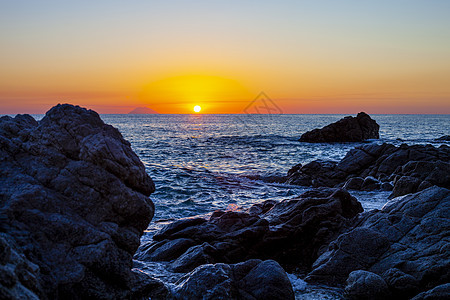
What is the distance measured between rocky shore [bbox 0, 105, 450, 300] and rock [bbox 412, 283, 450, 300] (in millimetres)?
29

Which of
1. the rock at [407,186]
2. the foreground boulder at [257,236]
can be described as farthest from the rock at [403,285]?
the rock at [407,186]

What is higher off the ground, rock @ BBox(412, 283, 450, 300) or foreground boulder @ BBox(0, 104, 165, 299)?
foreground boulder @ BBox(0, 104, 165, 299)

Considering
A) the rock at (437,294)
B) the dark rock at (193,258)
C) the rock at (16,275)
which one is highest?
the rock at (16,275)

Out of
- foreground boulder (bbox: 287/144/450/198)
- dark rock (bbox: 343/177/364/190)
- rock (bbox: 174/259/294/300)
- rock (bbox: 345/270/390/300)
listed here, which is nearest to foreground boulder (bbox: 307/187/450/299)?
rock (bbox: 345/270/390/300)

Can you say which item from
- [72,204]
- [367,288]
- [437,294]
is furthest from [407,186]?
[72,204]

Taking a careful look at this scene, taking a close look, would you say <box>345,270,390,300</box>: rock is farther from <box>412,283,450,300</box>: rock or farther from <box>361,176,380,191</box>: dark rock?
<box>361,176,380,191</box>: dark rock

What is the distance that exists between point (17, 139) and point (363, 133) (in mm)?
66804

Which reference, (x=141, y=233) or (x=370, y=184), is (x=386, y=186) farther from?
(x=141, y=233)

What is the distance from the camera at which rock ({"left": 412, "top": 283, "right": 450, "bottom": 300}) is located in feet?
22.8

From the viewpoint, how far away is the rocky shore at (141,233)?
16.4 feet

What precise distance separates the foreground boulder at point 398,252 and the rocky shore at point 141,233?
0.09 feet

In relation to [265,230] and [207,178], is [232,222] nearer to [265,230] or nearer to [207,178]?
[265,230]

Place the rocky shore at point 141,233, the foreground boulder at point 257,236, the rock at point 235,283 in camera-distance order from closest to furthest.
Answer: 1. the rocky shore at point 141,233
2. the rock at point 235,283
3. the foreground boulder at point 257,236

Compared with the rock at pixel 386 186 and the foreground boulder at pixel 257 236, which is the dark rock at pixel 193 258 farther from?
the rock at pixel 386 186
